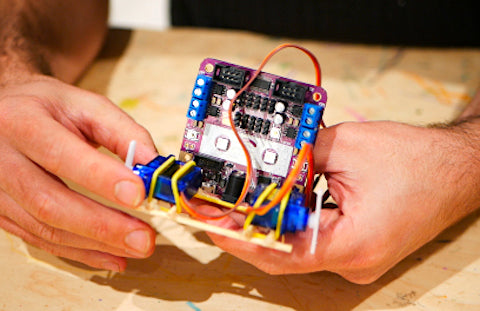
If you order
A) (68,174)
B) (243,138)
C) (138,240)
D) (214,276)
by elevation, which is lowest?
(214,276)

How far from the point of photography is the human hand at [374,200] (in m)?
0.92

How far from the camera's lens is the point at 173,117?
1587 mm

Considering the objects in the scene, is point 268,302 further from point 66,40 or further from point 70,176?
point 66,40

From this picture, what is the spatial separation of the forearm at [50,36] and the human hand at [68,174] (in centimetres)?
33

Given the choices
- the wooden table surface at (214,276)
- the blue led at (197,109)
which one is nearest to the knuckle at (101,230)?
the wooden table surface at (214,276)

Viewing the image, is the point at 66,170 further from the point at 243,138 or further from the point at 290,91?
the point at 290,91

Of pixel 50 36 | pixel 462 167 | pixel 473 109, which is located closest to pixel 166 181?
pixel 462 167

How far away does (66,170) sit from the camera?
2.90ft

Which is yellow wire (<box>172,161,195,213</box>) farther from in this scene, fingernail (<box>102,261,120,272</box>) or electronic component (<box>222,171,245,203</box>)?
fingernail (<box>102,261,120,272</box>)

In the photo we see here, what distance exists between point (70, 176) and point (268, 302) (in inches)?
22.6

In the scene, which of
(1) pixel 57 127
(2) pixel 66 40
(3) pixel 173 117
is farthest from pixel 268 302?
(2) pixel 66 40

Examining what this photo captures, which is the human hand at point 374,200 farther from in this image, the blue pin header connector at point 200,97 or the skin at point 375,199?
the blue pin header connector at point 200,97

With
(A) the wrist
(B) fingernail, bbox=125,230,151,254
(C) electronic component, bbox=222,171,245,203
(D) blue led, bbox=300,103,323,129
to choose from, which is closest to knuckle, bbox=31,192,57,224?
(B) fingernail, bbox=125,230,151,254

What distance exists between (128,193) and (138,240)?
137mm
